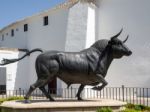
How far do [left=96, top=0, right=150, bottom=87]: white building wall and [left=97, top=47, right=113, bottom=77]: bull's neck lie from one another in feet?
28.3

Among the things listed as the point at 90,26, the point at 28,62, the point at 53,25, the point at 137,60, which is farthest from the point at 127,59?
the point at 28,62

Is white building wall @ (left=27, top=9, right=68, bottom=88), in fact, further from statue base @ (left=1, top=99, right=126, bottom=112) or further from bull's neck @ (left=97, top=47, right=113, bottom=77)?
statue base @ (left=1, top=99, right=126, bottom=112)

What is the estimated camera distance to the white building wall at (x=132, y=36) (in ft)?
57.8

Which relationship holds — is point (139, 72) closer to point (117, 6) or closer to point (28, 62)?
point (117, 6)

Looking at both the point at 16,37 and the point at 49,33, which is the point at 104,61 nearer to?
the point at 49,33

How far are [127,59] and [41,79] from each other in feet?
33.5

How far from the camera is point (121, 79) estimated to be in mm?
18609

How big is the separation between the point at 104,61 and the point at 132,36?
30.8 feet

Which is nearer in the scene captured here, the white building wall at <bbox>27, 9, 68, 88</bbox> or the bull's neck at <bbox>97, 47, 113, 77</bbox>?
the bull's neck at <bbox>97, 47, 113, 77</bbox>

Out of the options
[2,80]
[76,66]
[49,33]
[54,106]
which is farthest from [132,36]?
[54,106]

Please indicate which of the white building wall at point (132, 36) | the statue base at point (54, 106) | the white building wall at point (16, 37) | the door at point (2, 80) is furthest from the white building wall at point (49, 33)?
the statue base at point (54, 106)

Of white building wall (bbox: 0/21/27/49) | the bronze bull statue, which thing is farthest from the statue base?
white building wall (bbox: 0/21/27/49)

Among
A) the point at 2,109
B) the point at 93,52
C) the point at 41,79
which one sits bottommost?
the point at 2,109

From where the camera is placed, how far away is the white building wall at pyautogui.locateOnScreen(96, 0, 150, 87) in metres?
17.6
